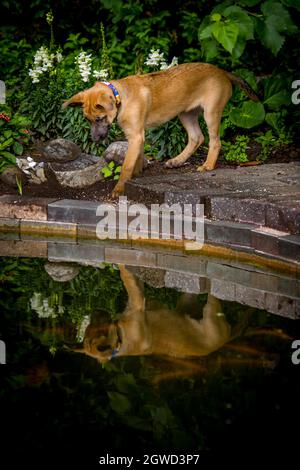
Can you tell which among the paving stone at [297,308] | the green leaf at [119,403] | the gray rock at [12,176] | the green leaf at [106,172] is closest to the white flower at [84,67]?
the green leaf at [106,172]

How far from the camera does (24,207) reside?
6422 mm

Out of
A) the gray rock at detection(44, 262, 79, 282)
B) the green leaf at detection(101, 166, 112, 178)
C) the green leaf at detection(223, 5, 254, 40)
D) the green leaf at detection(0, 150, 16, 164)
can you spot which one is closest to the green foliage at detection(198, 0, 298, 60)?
the green leaf at detection(223, 5, 254, 40)

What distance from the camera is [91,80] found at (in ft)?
25.5

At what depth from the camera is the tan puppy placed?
6532 millimetres

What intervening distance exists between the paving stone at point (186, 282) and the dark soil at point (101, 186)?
1.41m

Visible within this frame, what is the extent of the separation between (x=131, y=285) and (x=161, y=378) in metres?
1.43

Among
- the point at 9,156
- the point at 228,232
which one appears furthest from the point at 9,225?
the point at 228,232

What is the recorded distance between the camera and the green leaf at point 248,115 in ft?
25.2

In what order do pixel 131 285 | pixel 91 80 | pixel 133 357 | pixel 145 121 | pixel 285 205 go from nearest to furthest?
pixel 133 357 < pixel 131 285 < pixel 285 205 < pixel 145 121 < pixel 91 80

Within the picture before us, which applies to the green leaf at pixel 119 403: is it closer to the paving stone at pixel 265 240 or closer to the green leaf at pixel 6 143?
the paving stone at pixel 265 240

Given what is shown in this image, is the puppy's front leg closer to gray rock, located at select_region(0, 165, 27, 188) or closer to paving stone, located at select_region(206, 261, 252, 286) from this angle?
gray rock, located at select_region(0, 165, 27, 188)

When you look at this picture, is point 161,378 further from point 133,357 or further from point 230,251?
point 230,251

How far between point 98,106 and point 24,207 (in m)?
1.00
